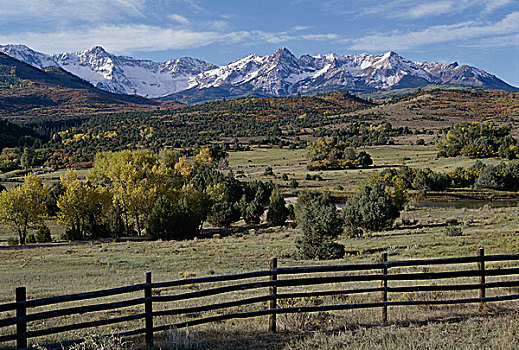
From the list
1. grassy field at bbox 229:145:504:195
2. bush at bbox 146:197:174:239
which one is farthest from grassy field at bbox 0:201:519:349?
grassy field at bbox 229:145:504:195

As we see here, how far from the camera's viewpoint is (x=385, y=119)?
16588 cm

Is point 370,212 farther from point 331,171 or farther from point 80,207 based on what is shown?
point 331,171

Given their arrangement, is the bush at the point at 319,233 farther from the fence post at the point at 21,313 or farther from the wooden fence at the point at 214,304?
the fence post at the point at 21,313

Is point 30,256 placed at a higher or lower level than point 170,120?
lower

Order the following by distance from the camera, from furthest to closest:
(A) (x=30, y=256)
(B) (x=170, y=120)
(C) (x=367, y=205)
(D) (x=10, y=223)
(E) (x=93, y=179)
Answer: (B) (x=170, y=120)
(E) (x=93, y=179)
(D) (x=10, y=223)
(C) (x=367, y=205)
(A) (x=30, y=256)

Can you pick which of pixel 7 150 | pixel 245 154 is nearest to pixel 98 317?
pixel 245 154

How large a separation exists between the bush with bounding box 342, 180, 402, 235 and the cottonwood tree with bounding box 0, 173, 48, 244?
3065cm

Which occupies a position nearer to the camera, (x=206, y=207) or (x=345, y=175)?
(x=206, y=207)

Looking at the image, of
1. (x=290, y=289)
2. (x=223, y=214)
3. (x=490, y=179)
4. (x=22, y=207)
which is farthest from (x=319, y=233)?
(x=490, y=179)

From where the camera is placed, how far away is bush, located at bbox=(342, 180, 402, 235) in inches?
1344

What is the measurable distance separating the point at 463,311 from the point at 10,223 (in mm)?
44668

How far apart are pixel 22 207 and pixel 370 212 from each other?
3338 centimetres

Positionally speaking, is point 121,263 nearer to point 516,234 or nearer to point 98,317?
point 98,317

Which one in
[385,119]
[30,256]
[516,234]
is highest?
[385,119]
